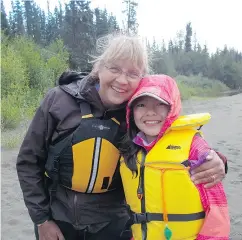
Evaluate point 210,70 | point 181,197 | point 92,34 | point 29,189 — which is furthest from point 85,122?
point 210,70

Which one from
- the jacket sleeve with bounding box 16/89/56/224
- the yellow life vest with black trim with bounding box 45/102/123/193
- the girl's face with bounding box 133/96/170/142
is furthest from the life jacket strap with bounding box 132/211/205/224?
the jacket sleeve with bounding box 16/89/56/224

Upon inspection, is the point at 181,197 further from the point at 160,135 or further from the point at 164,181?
the point at 160,135

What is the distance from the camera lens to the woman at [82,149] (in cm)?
193

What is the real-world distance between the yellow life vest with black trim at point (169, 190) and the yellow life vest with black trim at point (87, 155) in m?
0.19

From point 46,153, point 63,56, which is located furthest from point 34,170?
point 63,56

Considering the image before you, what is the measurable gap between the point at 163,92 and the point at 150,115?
0.50ft

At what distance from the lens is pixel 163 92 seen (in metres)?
1.83

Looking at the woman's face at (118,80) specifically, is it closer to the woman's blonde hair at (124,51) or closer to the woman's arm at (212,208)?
the woman's blonde hair at (124,51)

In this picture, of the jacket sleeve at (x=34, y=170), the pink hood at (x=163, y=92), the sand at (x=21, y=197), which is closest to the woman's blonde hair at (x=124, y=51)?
the pink hood at (x=163, y=92)

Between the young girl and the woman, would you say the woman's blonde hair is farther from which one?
the young girl

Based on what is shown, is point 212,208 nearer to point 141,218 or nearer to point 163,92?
point 141,218

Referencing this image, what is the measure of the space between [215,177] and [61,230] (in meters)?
1.02

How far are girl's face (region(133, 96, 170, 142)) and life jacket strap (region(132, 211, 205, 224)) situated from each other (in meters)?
0.45

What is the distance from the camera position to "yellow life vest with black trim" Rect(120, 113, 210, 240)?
1.75 m
